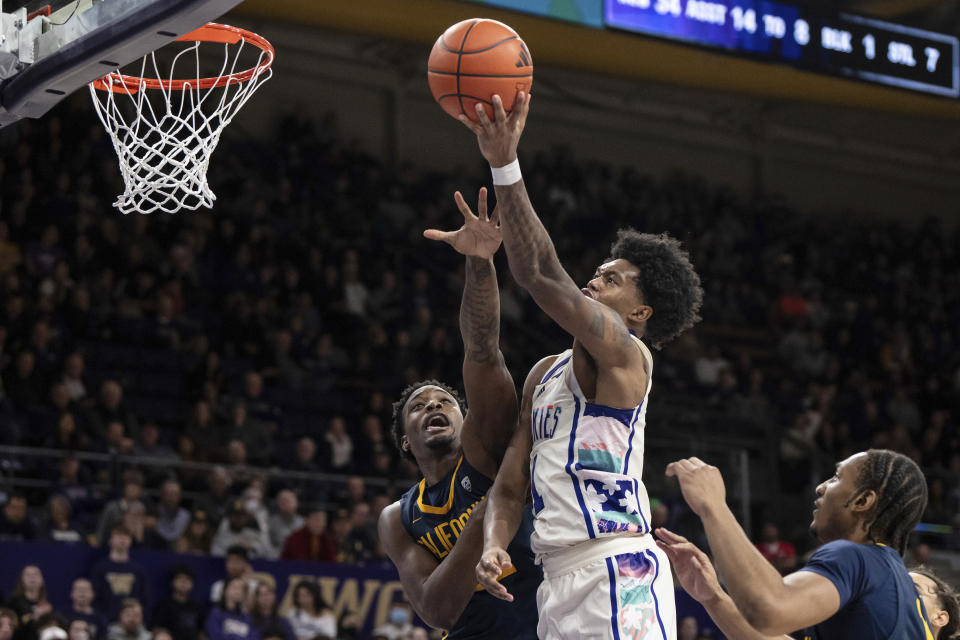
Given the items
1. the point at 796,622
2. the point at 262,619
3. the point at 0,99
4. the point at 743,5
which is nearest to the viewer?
the point at 796,622

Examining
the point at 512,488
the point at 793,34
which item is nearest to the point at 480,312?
the point at 512,488

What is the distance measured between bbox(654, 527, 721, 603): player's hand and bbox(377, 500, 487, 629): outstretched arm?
2.70ft

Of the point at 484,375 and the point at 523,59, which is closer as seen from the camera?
the point at 523,59

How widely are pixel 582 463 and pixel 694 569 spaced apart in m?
0.42

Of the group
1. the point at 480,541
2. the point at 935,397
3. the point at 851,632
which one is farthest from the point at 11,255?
the point at 935,397

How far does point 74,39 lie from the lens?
4.32 meters

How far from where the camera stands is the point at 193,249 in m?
12.0

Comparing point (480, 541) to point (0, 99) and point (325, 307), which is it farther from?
point (325, 307)

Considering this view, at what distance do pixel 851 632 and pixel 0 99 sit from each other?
3.26 metres

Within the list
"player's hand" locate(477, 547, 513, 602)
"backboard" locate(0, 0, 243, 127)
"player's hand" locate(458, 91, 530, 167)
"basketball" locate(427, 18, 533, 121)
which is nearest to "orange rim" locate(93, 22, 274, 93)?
"backboard" locate(0, 0, 243, 127)

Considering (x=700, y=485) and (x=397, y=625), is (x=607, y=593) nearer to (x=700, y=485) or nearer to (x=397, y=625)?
(x=700, y=485)

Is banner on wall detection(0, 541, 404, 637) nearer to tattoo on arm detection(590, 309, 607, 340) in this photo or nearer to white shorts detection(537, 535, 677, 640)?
white shorts detection(537, 535, 677, 640)

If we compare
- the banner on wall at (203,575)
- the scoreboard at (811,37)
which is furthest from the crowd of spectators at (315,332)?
the scoreboard at (811,37)

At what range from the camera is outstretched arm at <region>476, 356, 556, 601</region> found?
3.73m
